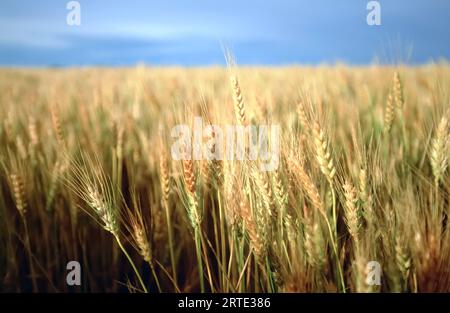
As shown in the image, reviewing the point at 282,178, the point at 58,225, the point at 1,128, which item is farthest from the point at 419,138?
the point at 1,128

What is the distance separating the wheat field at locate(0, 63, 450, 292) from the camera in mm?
1053

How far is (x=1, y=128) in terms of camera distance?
2080mm

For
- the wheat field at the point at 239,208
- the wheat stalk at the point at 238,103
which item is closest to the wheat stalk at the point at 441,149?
the wheat field at the point at 239,208

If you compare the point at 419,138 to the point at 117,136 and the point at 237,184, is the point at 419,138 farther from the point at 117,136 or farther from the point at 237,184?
the point at 117,136

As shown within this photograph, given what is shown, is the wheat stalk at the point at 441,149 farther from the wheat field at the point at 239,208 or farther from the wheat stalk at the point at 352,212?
the wheat stalk at the point at 352,212

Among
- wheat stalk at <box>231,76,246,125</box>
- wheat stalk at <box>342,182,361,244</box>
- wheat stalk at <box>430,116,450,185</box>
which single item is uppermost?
wheat stalk at <box>231,76,246,125</box>

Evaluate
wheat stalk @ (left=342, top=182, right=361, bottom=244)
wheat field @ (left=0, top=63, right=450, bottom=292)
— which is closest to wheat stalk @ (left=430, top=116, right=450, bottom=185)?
wheat field @ (left=0, top=63, right=450, bottom=292)

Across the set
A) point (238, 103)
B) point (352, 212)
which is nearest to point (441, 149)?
point (352, 212)

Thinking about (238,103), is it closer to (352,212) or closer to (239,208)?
(239,208)

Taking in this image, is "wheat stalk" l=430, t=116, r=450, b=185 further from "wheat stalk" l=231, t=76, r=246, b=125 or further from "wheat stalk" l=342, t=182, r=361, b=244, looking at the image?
"wheat stalk" l=231, t=76, r=246, b=125

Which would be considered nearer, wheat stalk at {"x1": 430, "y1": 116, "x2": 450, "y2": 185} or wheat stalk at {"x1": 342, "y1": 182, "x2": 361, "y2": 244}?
wheat stalk at {"x1": 342, "y1": 182, "x2": 361, "y2": 244}

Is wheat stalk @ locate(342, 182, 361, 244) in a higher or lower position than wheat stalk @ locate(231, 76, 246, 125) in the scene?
lower
